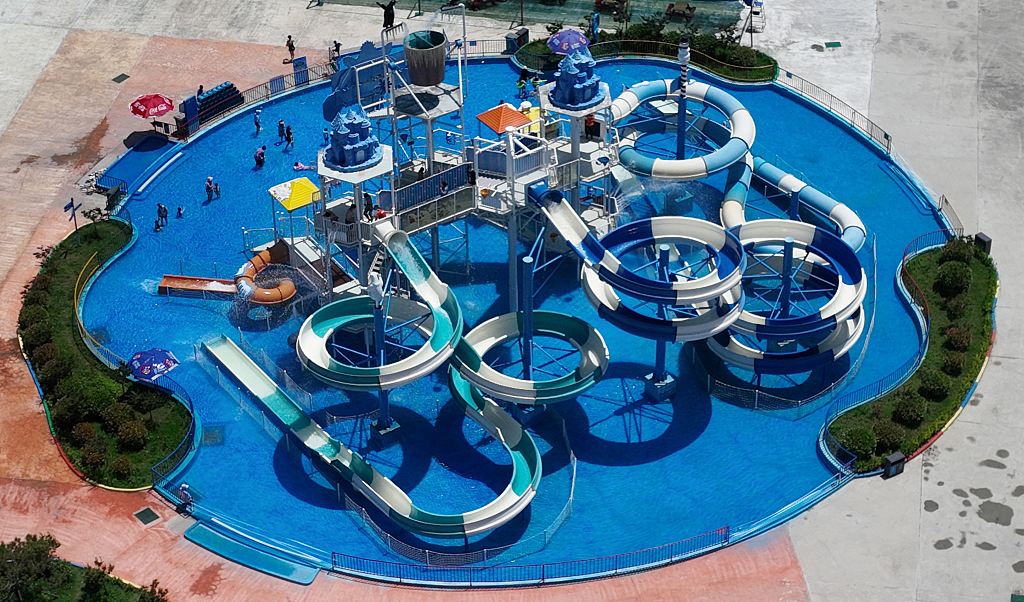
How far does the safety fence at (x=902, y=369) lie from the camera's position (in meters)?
77.1

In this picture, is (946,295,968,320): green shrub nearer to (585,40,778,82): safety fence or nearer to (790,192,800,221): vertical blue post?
(790,192,800,221): vertical blue post

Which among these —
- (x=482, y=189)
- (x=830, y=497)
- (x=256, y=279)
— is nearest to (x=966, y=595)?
(x=830, y=497)

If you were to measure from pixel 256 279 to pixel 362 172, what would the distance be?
40.2 feet

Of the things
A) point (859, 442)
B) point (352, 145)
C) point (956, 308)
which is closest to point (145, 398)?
point (352, 145)

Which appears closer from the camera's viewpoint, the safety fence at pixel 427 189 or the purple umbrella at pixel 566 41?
the safety fence at pixel 427 189

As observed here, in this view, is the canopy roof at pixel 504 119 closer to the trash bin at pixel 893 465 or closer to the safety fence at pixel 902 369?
the safety fence at pixel 902 369

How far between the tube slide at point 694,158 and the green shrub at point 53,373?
32.7 metres

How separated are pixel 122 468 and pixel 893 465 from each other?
37.4 metres

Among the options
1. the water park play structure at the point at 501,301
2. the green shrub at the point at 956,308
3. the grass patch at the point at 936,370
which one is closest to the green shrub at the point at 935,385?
the grass patch at the point at 936,370

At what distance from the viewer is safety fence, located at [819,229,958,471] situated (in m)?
77.1

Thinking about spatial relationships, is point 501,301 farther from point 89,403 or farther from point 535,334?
point 89,403

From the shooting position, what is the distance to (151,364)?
3103 inches

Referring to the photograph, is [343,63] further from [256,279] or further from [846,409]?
[846,409]

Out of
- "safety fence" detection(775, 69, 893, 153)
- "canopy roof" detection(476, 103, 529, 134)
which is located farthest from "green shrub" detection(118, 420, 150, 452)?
"safety fence" detection(775, 69, 893, 153)
